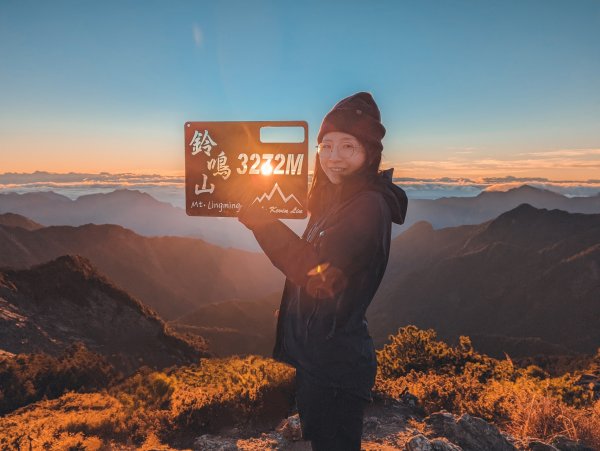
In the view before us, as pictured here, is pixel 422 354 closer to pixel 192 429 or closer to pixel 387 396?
pixel 387 396

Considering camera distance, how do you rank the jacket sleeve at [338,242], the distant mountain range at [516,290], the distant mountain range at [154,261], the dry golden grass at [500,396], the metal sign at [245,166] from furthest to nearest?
the distant mountain range at [154,261] < the distant mountain range at [516,290] < the dry golden grass at [500,396] < the metal sign at [245,166] < the jacket sleeve at [338,242]

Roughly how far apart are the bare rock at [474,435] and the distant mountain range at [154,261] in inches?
3379

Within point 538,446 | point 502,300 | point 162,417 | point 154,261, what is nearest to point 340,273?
point 538,446

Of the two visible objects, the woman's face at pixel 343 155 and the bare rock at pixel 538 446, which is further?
the bare rock at pixel 538 446

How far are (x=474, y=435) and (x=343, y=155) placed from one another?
3.54 m

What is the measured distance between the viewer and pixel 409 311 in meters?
101

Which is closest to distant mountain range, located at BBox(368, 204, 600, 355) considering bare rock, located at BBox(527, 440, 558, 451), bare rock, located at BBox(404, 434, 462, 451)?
bare rock, located at BBox(527, 440, 558, 451)

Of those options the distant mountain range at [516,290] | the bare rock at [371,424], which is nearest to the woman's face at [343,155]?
the bare rock at [371,424]

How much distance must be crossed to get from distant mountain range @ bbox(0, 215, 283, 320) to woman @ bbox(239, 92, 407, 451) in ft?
286

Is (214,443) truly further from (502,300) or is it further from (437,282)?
(437,282)

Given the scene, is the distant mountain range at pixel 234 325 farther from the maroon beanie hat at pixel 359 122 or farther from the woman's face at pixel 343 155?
the maroon beanie hat at pixel 359 122

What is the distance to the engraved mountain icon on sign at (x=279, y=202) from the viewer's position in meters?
1.96

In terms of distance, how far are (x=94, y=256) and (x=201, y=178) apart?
393ft

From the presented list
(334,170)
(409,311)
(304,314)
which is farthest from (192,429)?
(409,311)
